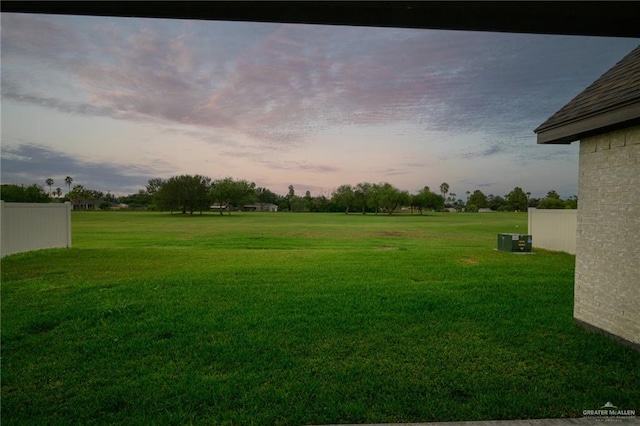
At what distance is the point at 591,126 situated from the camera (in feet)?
12.9

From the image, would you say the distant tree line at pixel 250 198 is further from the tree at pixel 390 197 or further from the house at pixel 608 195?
the house at pixel 608 195

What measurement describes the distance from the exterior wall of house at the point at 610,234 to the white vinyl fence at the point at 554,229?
901cm

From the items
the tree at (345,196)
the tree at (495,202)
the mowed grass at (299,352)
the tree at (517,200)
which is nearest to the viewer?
the mowed grass at (299,352)

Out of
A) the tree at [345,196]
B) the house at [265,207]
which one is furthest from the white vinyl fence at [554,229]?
the house at [265,207]

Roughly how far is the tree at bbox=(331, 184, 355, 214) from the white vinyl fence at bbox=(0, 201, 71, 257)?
59.5 meters

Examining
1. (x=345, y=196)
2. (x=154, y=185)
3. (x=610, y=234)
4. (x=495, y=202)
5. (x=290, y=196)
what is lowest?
(x=610, y=234)

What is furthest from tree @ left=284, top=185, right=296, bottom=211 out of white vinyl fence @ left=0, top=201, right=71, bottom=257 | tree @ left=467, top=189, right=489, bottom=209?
white vinyl fence @ left=0, top=201, right=71, bottom=257

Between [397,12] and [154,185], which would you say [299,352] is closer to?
[397,12]

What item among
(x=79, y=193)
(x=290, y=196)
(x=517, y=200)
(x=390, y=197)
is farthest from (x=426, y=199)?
(x=79, y=193)

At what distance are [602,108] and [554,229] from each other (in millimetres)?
10508

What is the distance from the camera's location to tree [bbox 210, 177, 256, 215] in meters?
59.9

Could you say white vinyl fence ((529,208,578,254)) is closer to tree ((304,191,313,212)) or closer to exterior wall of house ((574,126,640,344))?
exterior wall of house ((574,126,640,344))

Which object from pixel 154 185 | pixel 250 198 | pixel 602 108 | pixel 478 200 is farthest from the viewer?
pixel 478 200

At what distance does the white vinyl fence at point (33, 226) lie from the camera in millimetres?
9460
